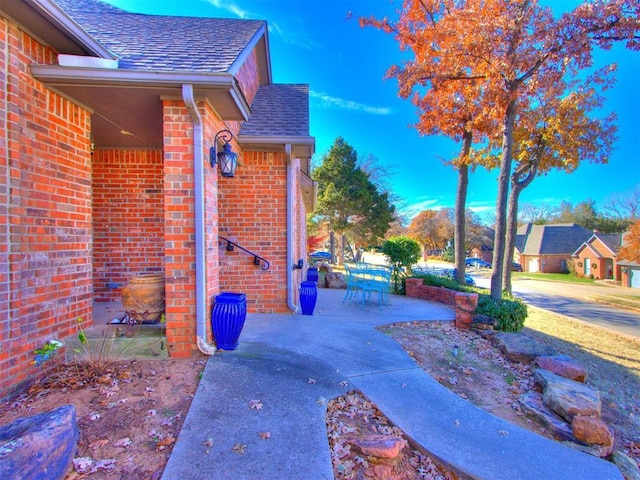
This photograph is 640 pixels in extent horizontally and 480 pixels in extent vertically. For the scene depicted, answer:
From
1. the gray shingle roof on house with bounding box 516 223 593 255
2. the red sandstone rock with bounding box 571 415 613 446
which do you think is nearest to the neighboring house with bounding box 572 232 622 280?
the gray shingle roof on house with bounding box 516 223 593 255

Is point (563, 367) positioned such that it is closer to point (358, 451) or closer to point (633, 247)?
point (358, 451)

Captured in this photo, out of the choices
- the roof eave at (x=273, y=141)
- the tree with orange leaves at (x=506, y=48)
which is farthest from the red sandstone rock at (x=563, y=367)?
the roof eave at (x=273, y=141)

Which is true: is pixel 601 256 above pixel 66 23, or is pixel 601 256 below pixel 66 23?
below

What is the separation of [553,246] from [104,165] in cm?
4769

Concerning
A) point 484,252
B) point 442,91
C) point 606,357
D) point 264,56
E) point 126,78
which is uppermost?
point 442,91

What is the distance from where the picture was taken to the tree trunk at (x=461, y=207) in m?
10.5

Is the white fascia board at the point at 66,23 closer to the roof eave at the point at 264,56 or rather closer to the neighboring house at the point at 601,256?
the roof eave at the point at 264,56

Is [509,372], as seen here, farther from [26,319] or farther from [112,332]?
[26,319]

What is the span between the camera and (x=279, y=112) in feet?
20.7

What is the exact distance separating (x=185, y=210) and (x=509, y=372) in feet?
16.0

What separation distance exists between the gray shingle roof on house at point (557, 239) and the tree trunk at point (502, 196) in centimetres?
3833

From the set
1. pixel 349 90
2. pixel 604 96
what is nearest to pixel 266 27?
pixel 604 96

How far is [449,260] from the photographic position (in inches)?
1729

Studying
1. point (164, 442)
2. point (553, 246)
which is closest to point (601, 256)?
point (553, 246)
